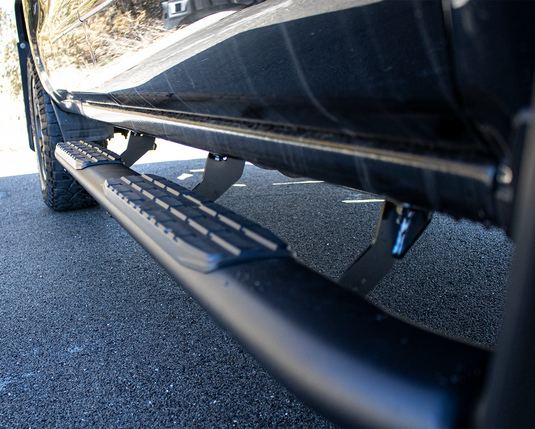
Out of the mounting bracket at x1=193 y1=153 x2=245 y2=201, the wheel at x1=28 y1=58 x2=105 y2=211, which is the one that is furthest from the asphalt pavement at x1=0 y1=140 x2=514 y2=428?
the mounting bracket at x1=193 y1=153 x2=245 y2=201

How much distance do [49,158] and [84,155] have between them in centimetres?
87

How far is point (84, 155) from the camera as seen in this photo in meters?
1.71

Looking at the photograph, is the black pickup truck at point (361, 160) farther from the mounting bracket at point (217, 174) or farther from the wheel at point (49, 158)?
the wheel at point (49, 158)

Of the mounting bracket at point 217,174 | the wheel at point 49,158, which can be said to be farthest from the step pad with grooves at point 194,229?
the wheel at point 49,158

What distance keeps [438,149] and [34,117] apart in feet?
9.56

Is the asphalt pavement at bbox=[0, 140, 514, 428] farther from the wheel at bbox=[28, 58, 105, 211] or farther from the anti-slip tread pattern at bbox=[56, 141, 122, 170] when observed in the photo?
the anti-slip tread pattern at bbox=[56, 141, 122, 170]

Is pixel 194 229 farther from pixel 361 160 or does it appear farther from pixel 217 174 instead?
pixel 217 174

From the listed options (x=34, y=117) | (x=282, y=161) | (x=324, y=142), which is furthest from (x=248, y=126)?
(x=34, y=117)

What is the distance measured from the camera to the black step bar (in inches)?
16.1

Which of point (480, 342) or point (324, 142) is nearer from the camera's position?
point (324, 142)

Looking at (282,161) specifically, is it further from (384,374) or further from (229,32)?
(384,374)

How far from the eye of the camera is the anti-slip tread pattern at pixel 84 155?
1.58 metres

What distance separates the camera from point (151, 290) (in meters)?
1.62

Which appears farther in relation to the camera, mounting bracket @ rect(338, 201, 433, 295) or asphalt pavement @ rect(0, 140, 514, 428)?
asphalt pavement @ rect(0, 140, 514, 428)
